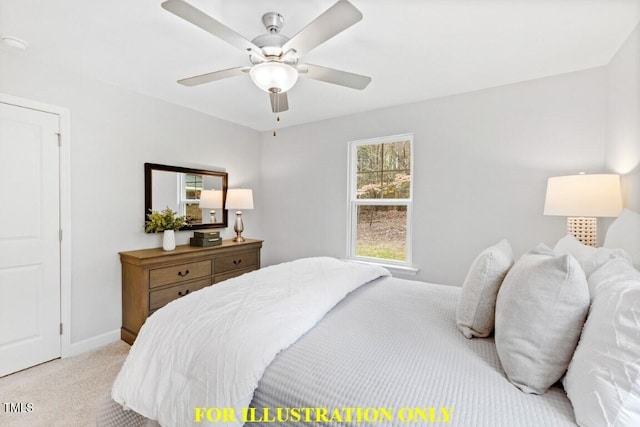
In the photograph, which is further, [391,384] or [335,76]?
[335,76]

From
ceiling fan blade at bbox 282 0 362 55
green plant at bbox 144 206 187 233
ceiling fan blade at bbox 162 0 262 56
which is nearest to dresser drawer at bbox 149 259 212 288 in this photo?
green plant at bbox 144 206 187 233

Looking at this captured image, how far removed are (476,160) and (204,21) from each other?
252 centimetres

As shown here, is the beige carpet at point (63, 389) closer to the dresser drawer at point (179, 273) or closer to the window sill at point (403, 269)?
the dresser drawer at point (179, 273)

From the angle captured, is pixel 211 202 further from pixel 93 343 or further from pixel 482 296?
pixel 482 296

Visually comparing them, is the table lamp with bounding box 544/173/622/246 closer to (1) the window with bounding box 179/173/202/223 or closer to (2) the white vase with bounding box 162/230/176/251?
(2) the white vase with bounding box 162/230/176/251

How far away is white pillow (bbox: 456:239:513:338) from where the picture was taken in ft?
4.02

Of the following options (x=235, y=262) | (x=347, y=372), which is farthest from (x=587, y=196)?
(x=235, y=262)

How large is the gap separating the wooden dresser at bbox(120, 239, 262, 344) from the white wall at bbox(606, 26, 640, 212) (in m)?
3.48

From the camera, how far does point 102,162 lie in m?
2.62

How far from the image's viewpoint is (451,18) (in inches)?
67.1

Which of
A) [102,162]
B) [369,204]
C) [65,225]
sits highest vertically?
[102,162]

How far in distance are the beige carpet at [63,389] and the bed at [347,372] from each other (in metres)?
0.74

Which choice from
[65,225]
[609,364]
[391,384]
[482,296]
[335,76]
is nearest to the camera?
[609,364]

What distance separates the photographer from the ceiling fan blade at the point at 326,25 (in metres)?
1.24
